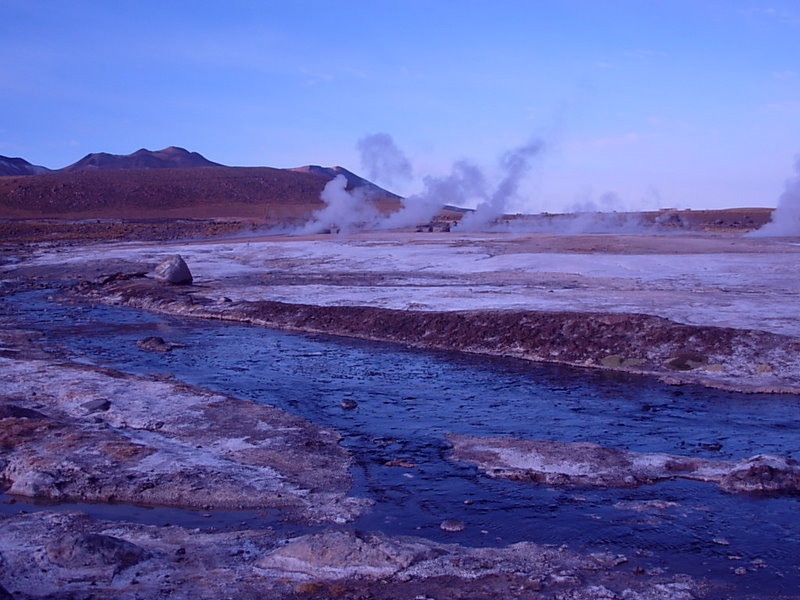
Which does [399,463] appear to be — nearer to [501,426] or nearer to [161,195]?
[501,426]

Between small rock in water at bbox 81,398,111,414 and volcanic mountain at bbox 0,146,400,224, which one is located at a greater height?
volcanic mountain at bbox 0,146,400,224

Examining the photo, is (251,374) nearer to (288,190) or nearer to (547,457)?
(547,457)

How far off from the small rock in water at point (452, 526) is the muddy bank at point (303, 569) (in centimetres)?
44

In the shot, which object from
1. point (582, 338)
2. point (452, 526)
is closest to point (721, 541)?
point (452, 526)

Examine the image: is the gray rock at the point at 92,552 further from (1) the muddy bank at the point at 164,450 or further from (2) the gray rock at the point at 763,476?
(2) the gray rock at the point at 763,476

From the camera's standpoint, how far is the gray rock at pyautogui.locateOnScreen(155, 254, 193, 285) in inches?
1110

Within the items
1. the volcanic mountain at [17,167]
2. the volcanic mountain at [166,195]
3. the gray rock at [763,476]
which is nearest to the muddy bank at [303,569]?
the gray rock at [763,476]

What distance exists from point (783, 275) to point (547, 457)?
20.4 m

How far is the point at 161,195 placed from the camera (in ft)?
361

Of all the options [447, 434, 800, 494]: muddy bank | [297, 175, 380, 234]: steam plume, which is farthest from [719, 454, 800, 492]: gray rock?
[297, 175, 380, 234]: steam plume

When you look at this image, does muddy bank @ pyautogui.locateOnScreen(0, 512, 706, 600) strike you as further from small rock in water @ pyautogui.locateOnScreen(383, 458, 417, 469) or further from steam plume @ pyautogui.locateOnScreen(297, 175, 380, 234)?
steam plume @ pyautogui.locateOnScreen(297, 175, 380, 234)

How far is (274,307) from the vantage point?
2242cm

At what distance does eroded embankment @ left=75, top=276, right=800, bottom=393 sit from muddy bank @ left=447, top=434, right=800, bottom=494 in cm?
456

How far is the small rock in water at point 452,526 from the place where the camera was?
25.3 feet
